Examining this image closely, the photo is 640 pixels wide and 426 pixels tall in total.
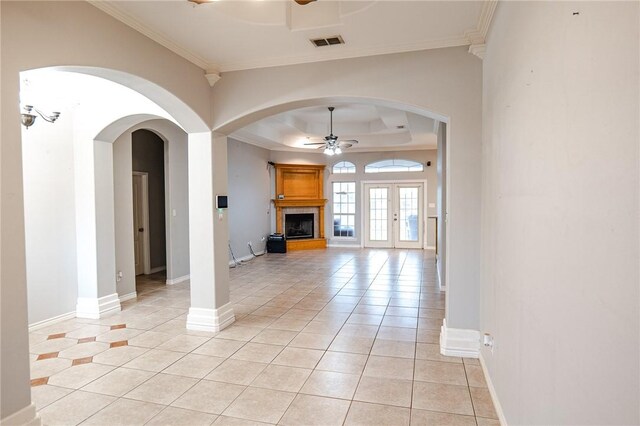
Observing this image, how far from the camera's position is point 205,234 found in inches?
159

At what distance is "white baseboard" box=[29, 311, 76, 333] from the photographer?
4.12m

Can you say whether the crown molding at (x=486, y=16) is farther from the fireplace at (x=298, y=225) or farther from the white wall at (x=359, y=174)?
the fireplace at (x=298, y=225)

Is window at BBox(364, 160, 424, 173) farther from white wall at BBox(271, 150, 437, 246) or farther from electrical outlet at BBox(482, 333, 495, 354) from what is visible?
electrical outlet at BBox(482, 333, 495, 354)

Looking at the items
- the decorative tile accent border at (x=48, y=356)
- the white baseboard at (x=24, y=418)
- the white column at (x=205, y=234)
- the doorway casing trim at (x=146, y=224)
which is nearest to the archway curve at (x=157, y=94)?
the white column at (x=205, y=234)

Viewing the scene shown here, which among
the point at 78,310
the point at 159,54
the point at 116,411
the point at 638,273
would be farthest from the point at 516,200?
the point at 78,310

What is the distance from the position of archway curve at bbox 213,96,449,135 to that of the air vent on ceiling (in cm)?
51

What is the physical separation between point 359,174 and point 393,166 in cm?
104

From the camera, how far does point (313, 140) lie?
9.81 metres

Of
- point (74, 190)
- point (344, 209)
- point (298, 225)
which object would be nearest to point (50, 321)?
point (74, 190)

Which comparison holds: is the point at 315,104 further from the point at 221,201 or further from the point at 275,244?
the point at 275,244

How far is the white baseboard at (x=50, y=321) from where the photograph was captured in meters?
4.12

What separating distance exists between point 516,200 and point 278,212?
28.1ft

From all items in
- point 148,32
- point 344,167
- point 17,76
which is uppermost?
point 148,32

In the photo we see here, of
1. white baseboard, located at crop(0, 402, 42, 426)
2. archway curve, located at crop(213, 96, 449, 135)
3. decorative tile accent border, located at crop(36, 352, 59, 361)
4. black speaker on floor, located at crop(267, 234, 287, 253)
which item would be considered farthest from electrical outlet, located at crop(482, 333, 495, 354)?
black speaker on floor, located at crop(267, 234, 287, 253)
